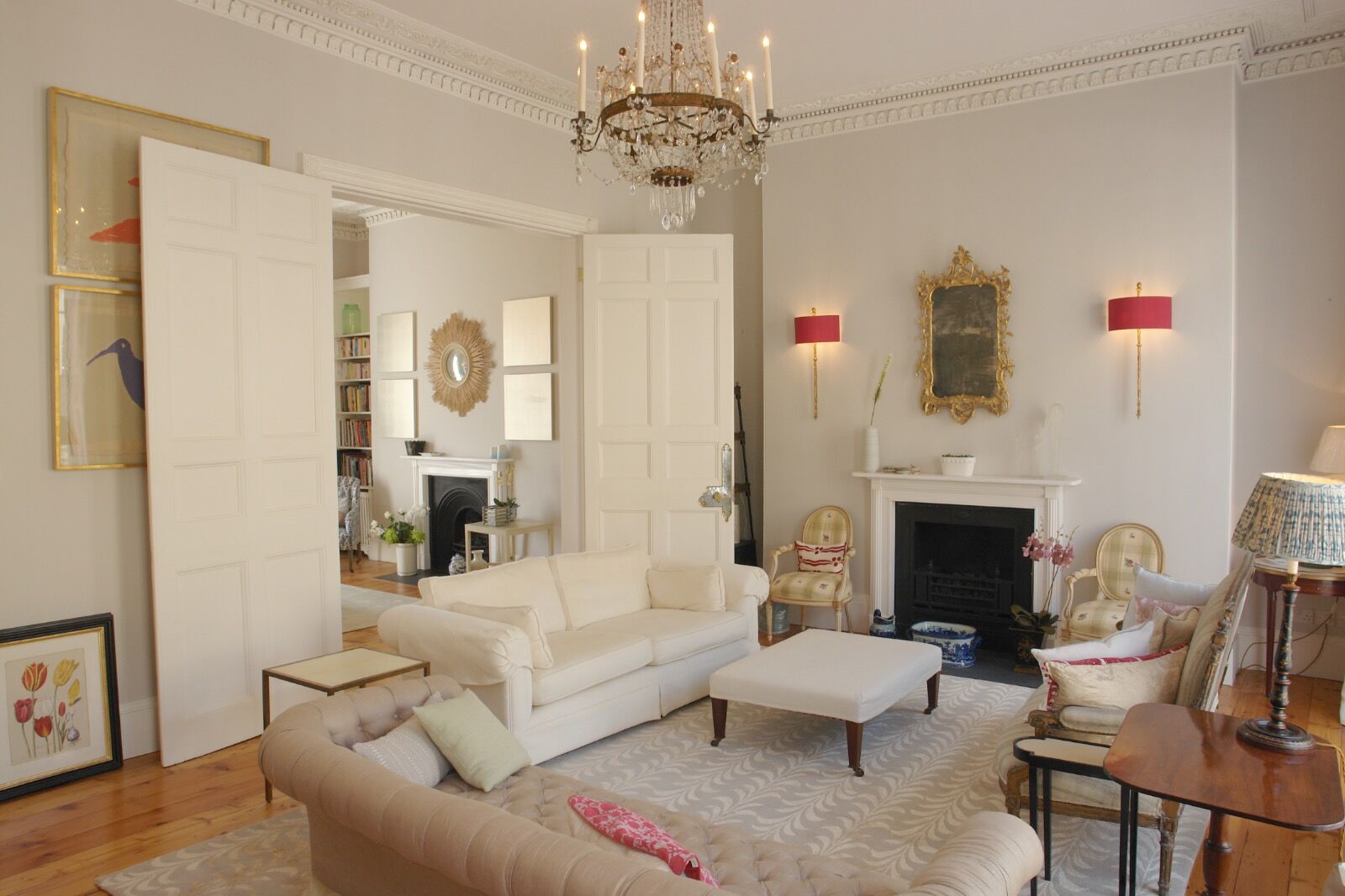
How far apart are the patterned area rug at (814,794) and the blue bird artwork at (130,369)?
77.3 inches

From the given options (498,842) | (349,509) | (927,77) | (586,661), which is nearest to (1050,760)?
(498,842)

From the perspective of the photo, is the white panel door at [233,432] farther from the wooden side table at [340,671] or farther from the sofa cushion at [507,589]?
the sofa cushion at [507,589]

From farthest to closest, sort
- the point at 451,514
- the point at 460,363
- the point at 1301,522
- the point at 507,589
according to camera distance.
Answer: the point at 451,514 → the point at 460,363 → the point at 507,589 → the point at 1301,522

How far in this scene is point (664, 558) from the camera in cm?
536

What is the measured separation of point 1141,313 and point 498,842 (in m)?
4.71

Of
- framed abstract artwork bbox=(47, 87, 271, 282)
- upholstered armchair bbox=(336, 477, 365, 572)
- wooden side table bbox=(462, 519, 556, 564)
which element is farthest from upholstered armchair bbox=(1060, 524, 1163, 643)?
upholstered armchair bbox=(336, 477, 365, 572)

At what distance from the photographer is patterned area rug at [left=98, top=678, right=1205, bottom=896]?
120 inches

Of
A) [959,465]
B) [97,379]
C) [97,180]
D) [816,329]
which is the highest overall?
[97,180]

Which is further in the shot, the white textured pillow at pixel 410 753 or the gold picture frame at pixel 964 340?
the gold picture frame at pixel 964 340

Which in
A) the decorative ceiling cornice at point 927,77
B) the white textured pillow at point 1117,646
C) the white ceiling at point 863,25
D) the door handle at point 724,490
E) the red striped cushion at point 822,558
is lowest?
the red striped cushion at point 822,558

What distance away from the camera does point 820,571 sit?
6.17 m

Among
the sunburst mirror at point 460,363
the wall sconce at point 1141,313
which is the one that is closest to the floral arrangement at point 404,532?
the sunburst mirror at point 460,363

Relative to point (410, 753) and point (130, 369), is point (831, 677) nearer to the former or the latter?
point (410, 753)

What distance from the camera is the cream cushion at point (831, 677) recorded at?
3869 millimetres
